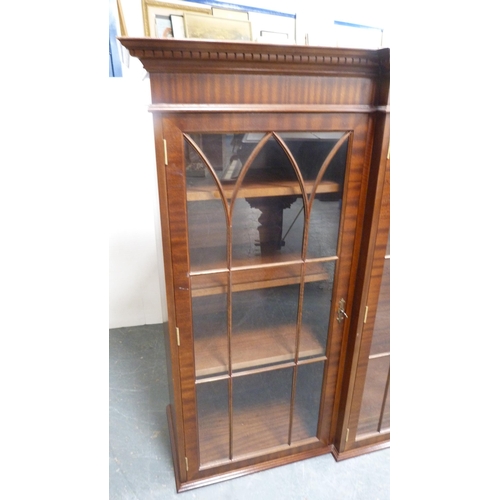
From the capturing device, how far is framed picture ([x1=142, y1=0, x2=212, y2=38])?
3.90 feet

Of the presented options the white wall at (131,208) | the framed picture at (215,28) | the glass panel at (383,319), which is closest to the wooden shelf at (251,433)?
the glass panel at (383,319)

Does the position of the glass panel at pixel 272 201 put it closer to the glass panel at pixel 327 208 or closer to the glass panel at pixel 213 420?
the glass panel at pixel 327 208

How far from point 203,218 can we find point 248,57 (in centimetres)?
35

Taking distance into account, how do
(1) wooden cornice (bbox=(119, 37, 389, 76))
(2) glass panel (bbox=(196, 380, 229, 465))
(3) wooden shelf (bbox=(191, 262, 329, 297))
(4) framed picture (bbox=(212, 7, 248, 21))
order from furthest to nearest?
(4) framed picture (bbox=(212, 7, 248, 21)) → (2) glass panel (bbox=(196, 380, 229, 465)) → (3) wooden shelf (bbox=(191, 262, 329, 297)) → (1) wooden cornice (bbox=(119, 37, 389, 76))

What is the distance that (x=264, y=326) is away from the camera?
3.22 feet

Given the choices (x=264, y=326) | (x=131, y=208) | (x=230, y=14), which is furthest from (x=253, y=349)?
(x=230, y=14)

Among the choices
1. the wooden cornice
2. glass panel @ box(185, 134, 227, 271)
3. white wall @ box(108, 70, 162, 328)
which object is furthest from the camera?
white wall @ box(108, 70, 162, 328)

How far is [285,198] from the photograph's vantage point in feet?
2.71

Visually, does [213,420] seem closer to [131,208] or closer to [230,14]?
[131,208]

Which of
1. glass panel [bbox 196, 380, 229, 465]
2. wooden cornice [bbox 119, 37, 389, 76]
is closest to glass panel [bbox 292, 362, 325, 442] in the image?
glass panel [bbox 196, 380, 229, 465]

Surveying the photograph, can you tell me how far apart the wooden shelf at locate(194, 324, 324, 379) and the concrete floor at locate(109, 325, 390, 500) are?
453 mm

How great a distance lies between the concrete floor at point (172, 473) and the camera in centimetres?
107

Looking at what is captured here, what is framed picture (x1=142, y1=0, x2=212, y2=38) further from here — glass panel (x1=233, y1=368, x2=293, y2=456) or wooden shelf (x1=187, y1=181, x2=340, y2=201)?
glass panel (x1=233, y1=368, x2=293, y2=456)

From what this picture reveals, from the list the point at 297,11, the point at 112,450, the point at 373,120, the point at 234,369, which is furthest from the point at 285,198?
the point at 112,450
